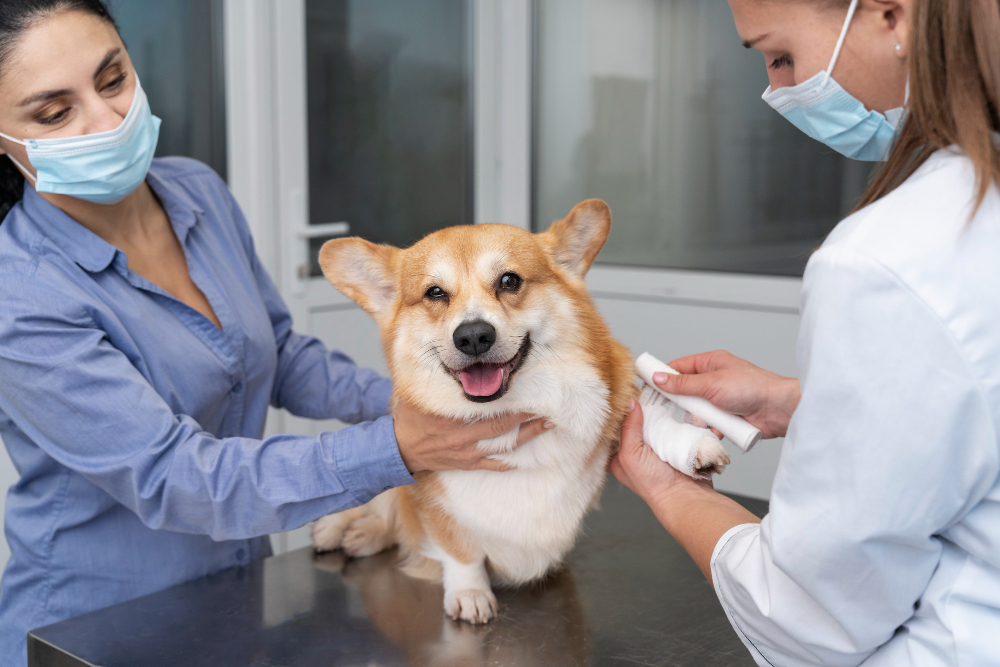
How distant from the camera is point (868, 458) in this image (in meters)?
0.71

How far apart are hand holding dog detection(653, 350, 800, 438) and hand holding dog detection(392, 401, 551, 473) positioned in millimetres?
239

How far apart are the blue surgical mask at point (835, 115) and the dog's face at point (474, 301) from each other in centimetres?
47

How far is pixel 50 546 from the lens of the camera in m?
1.39

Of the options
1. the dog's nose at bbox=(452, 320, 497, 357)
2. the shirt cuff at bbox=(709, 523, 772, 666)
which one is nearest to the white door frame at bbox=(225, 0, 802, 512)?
the dog's nose at bbox=(452, 320, 497, 357)

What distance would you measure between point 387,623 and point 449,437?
33cm

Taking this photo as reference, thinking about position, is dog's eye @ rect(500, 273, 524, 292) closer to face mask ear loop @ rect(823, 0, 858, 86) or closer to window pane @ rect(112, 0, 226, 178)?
face mask ear loop @ rect(823, 0, 858, 86)

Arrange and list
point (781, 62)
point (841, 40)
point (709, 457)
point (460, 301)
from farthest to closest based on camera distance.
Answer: point (460, 301)
point (709, 457)
point (781, 62)
point (841, 40)

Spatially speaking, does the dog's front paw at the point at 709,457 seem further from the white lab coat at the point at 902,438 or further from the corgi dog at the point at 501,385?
the white lab coat at the point at 902,438

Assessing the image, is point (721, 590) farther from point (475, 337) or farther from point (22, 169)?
point (22, 169)

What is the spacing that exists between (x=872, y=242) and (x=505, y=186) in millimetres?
3191

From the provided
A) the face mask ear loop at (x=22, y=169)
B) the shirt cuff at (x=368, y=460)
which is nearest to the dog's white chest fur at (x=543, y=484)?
the shirt cuff at (x=368, y=460)

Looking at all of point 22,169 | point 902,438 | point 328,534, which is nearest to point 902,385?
point 902,438

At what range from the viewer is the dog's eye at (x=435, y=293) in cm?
147

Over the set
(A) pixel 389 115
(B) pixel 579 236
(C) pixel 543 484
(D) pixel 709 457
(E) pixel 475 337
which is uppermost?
(A) pixel 389 115
